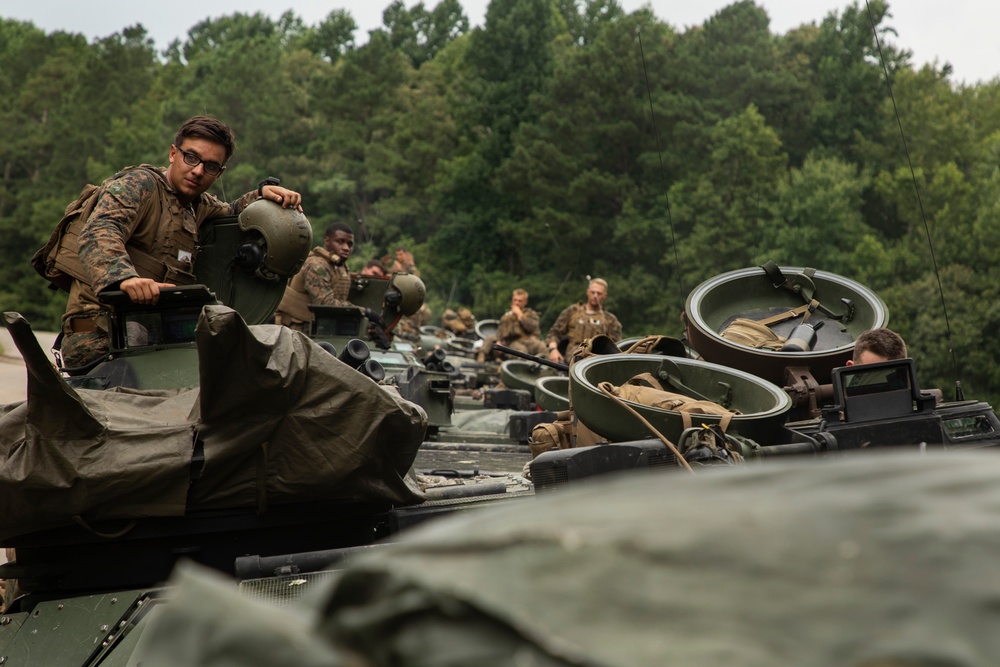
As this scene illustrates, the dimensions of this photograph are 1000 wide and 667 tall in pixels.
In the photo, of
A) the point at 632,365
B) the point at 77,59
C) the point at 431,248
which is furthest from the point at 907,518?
the point at 77,59

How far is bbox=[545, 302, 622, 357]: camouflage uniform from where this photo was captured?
1638cm

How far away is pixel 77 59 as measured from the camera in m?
66.2

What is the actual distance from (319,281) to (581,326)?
5752mm

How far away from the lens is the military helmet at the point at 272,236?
17.3ft

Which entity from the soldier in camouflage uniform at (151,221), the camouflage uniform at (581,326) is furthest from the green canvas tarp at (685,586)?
the camouflage uniform at (581,326)

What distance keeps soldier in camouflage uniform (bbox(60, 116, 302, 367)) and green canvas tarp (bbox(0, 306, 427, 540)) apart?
3.44ft

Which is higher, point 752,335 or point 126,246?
point 126,246

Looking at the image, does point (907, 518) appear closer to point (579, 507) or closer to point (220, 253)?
point (579, 507)

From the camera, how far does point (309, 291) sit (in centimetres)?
1123

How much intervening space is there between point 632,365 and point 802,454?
1974 millimetres

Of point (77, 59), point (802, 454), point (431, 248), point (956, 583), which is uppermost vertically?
point (77, 59)

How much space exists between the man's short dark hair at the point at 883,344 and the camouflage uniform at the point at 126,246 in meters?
2.80

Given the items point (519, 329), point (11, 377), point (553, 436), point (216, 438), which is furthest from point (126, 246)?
point (11, 377)

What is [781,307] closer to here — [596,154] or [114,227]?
[114,227]
